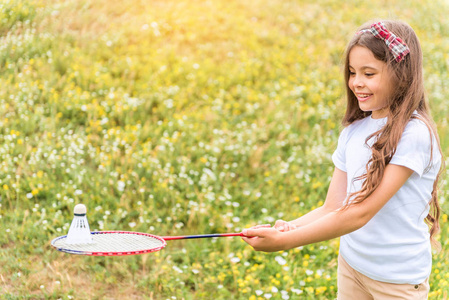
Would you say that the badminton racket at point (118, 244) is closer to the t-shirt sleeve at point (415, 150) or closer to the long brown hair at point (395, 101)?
the long brown hair at point (395, 101)

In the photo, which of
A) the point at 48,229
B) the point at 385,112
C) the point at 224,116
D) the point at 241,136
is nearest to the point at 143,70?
the point at 224,116

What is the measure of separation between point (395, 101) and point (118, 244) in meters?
1.43

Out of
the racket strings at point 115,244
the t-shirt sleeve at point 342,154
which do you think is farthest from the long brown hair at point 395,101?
the racket strings at point 115,244

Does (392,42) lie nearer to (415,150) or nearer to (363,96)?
(363,96)

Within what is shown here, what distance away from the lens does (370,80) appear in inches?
86.8

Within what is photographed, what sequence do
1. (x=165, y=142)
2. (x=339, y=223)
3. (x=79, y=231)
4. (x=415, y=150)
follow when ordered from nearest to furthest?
(x=415, y=150) < (x=339, y=223) < (x=79, y=231) < (x=165, y=142)

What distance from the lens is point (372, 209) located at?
2.11 m

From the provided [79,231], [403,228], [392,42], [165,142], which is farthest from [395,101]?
[165,142]

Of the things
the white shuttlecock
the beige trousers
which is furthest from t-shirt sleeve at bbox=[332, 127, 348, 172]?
the white shuttlecock

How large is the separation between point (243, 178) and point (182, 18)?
146 inches

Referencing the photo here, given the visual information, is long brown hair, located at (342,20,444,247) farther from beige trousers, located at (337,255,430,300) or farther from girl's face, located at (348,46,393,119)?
beige trousers, located at (337,255,430,300)

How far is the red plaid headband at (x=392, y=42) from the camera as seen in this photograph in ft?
7.03

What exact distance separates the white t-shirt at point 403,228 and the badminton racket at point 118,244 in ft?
1.97

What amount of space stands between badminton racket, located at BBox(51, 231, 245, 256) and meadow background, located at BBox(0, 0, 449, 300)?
991mm
